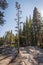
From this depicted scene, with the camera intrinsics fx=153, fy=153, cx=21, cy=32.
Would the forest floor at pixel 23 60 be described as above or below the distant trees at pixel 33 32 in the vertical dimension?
below

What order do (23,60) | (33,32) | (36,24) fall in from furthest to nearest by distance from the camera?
(33,32) → (36,24) → (23,60)

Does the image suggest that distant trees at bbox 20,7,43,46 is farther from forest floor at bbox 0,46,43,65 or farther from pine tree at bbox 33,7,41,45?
forest floor at bbox 0,46,43,65

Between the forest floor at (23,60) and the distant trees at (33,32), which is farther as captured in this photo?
the distant trees at (33,32)

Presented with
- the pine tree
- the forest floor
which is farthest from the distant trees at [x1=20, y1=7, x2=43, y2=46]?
the forest floor

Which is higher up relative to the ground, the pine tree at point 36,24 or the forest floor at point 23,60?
the pine tree at point 36,24

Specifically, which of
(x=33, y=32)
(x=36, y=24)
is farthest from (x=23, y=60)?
(x=33, y=32)

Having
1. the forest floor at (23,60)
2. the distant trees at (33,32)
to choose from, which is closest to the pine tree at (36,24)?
the distant trees at (33,32)

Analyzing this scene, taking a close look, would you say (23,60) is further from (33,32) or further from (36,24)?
(33,32)

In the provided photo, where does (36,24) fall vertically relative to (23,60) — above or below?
above

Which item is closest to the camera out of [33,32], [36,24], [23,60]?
[23,60]

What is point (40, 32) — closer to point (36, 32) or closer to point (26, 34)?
point (36, 32)

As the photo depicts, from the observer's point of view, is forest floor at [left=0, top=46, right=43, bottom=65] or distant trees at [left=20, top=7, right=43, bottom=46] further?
distant trees at [left=20, top=7, right=43, bottom=46]

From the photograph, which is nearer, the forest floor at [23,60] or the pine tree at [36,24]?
the forest floor at [23,60]

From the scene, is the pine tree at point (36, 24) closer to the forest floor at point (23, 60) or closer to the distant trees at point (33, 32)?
the distant trees at point (33, 32)
